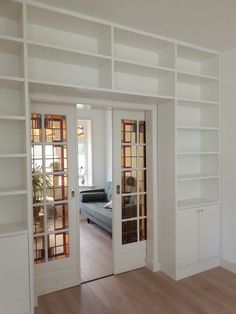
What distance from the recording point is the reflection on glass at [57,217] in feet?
9.23

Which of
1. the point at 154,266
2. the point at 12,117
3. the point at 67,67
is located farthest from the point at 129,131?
the point at 154,266

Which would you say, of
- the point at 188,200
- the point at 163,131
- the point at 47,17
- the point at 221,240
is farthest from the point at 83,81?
the point at 221,240

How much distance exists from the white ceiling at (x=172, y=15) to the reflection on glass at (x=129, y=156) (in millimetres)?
1360

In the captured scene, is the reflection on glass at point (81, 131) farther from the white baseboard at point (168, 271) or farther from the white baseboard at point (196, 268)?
the white baseboard at point (196, 268)

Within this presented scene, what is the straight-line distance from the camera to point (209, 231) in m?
3.26

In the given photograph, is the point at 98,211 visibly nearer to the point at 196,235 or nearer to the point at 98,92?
the point at 196,235

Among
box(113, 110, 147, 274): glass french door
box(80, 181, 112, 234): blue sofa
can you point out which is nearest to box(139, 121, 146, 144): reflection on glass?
box(113, 110, 147, 274): glass french door

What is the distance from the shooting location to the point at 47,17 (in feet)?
7.39

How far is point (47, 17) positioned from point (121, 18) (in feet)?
2.16

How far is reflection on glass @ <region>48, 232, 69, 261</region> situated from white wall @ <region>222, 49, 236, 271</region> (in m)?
1.98

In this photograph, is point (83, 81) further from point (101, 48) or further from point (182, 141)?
point (182, 141)

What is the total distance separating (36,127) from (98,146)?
3.80m

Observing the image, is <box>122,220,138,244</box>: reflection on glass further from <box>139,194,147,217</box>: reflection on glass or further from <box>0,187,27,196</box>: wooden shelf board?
<box>0,187,27,196</box>: wooden shelf board

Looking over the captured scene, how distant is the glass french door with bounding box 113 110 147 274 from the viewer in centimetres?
322
